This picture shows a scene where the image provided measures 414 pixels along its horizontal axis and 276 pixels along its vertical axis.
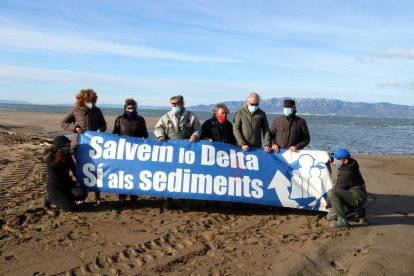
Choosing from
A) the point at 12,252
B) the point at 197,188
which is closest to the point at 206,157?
the point at 197,188

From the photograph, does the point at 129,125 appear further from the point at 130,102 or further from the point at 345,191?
the point at 345,191

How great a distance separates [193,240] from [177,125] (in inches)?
88.6

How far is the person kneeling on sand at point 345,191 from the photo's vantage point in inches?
257

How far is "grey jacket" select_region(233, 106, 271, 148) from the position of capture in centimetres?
731

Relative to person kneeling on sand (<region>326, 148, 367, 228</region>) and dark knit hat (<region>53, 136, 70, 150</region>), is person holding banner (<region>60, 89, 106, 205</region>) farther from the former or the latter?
person kneeling on sand (<region>326, 148, 367, 228</region>)

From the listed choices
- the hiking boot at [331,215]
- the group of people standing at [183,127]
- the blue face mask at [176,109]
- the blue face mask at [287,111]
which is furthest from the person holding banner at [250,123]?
the hiking boot at [331,215]

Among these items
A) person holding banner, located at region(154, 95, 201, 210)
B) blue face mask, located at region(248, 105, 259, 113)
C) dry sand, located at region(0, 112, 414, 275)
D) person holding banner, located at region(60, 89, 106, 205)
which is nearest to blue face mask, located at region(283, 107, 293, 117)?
blue face mask, located at region(248, 105, 259, 113)

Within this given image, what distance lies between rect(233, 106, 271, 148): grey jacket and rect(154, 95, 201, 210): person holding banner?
0.70 m

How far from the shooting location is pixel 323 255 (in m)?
5.44

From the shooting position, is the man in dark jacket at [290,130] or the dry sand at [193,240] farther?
the man in dark jacket at [290,130]

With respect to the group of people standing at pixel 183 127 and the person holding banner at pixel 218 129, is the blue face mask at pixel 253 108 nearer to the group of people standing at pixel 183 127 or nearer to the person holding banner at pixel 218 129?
the group of people standing at pixel 183 127

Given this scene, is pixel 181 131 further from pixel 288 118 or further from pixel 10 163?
pixel 10 163

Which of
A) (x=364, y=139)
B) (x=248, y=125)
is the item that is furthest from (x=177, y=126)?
(x=364, y=139)

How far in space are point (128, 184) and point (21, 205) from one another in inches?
75.6
